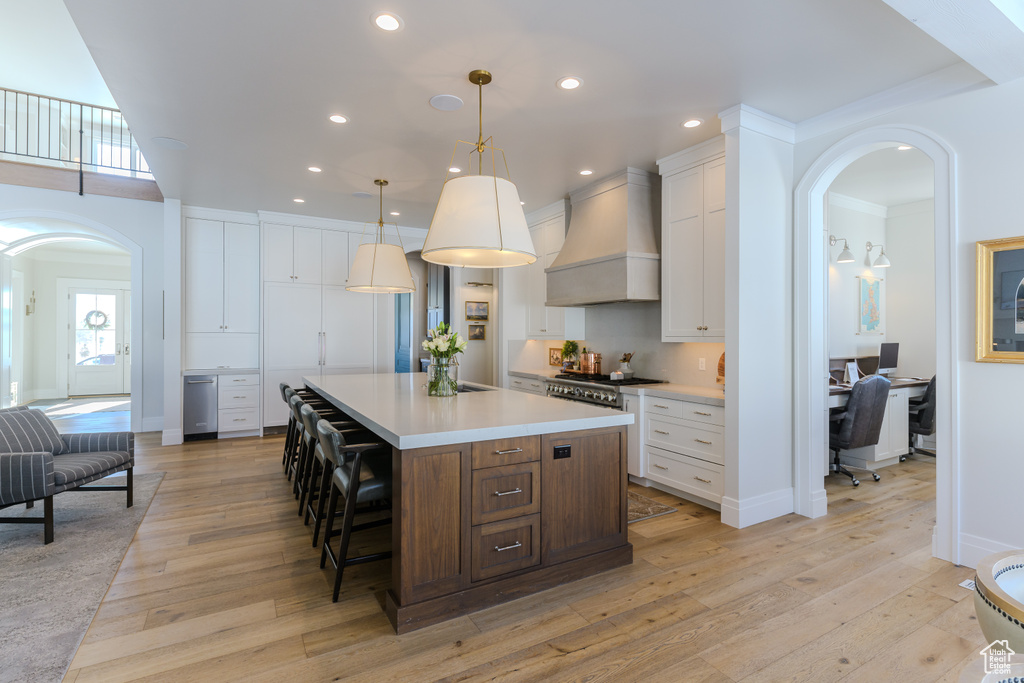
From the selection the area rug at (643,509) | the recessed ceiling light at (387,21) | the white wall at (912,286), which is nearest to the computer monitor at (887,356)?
the white wall at (912,286)

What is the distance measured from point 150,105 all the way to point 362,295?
359 centimetres

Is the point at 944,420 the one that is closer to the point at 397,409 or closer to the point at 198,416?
the point at 397,409

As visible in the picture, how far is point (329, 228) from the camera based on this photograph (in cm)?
649

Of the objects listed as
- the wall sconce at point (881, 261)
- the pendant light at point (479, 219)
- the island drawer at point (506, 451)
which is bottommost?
the island drawer at point (506, 451)

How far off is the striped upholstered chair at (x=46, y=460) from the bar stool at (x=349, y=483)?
1.72 m

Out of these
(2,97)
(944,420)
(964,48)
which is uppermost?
(2,97)

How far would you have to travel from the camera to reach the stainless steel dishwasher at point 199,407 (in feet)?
19.4

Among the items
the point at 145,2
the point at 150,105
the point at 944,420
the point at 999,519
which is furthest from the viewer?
the point at 150,105

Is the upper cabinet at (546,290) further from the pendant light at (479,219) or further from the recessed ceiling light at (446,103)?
the pendant light at (479,219)

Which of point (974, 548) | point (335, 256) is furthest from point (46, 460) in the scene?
point (974, 548)

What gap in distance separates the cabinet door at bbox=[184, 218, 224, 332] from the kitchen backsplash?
3576 mm

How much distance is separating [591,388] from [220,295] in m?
4.60

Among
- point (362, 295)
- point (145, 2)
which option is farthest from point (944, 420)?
point (362, 295)

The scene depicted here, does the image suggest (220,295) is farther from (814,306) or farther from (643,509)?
(814,306)
